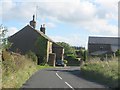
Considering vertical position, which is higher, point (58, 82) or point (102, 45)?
point (102, 45)

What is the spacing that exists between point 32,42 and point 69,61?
2156 centimetres

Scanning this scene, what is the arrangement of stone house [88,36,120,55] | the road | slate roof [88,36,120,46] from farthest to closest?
slate roof [88,36,120,46] → stone house [88,36,120,55] → the road

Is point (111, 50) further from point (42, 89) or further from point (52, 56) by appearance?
point (42, 89)

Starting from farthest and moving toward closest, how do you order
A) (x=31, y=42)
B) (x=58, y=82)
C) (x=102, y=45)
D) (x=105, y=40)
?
(x=105, y=40) → (x=102, y=45) → (x=31, y=42) → (x=58, y=82)

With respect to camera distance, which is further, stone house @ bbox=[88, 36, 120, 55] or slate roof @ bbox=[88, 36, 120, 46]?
slate roof @ bbox=[88, 36, 120, 46]

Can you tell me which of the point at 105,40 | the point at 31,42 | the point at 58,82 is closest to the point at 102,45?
the point at 105,40

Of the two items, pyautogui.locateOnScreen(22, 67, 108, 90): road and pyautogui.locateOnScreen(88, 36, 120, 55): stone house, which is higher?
pyautogui.locateOnScreen(88, 36, 120, 55): stone house

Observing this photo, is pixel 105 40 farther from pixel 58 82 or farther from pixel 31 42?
pixel 58 82

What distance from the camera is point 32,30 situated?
80688 millimetres

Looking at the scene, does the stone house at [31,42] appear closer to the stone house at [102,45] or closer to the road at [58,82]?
the stone house at [102,45]

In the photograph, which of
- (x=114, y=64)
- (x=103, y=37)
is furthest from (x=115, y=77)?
(x=103, y=37)

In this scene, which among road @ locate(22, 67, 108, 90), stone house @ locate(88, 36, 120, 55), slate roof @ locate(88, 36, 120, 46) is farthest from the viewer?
slate roof @ locate(88, 36, 120, 46)

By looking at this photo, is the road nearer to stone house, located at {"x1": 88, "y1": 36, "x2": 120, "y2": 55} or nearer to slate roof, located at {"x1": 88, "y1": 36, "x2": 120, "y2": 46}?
stone house, located at {"x1": 88, "y1": 36, "x2": 120, "y2": 55}

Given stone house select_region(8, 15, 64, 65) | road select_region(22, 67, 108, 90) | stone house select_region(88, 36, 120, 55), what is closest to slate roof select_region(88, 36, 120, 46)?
stone house select_region(88, 36, 120, 55)
